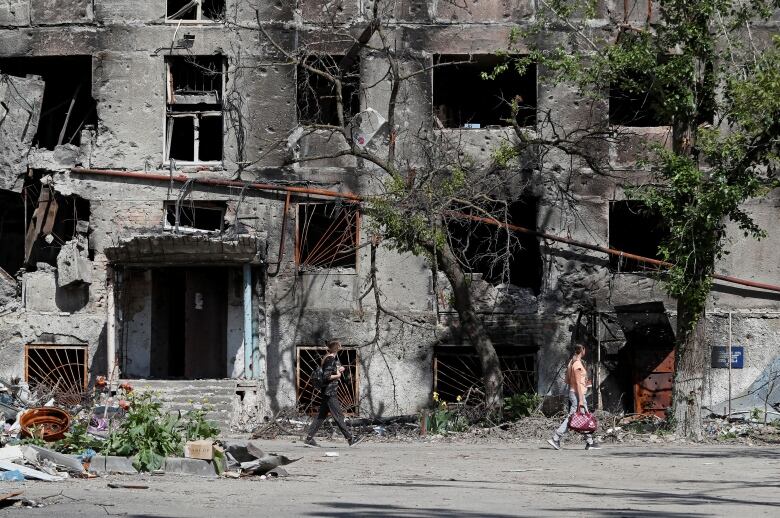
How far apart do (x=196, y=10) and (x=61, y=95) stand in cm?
369

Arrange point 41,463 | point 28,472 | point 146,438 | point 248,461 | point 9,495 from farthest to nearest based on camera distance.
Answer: point 248,461 → point 146,438 → point 41,463 → point 28,472 → point 9,495

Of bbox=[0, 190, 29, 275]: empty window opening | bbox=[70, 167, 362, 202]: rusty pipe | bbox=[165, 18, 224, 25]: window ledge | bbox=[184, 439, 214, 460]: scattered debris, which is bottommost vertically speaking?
bbox=[184, 439, 214, 460]: scattered debris

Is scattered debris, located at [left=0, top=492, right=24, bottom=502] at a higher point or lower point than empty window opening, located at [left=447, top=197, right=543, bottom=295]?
lower

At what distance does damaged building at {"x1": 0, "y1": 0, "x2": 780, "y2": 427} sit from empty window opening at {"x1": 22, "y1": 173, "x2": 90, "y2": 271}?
6cm

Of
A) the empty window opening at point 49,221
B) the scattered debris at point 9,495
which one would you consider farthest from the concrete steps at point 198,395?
the scattered debris at point 9,495

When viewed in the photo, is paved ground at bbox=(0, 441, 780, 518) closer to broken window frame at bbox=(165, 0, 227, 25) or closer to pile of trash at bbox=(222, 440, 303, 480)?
pile of trash at bbox=(222, 440, 303, 480)

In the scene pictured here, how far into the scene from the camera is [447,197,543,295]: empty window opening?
25172 millimetres

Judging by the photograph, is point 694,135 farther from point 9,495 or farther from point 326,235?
point 9,495

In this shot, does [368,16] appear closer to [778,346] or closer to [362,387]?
[362,387]

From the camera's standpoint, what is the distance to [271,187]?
24906mm

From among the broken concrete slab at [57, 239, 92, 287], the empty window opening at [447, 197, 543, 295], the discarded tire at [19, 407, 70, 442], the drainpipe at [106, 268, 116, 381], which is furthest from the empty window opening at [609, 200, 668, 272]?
the discarded tire at [19, 407, 70, 442]

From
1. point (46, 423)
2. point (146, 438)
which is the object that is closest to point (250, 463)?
point (146, 438)

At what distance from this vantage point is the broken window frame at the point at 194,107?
25.2 meters

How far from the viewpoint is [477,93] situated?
2631 centimetres
